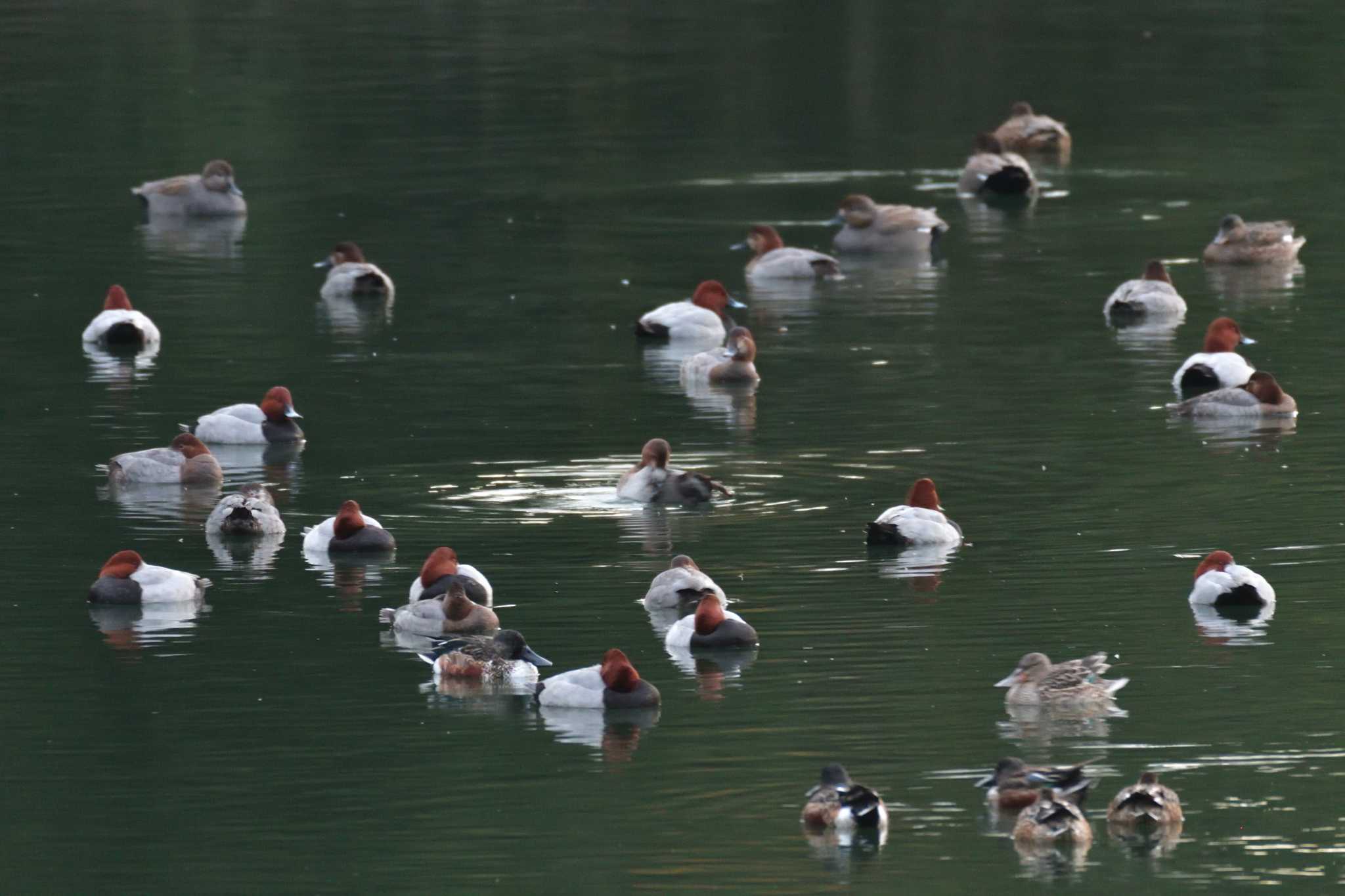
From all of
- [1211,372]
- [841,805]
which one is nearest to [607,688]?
[841,805]

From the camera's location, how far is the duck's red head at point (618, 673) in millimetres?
17875

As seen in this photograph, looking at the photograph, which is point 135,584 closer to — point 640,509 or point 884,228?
point 640,509

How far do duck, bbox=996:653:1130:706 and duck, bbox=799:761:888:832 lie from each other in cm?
244

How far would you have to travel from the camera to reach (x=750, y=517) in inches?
948

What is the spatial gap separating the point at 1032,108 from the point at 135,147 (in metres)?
18.1

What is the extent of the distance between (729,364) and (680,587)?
10836 mm

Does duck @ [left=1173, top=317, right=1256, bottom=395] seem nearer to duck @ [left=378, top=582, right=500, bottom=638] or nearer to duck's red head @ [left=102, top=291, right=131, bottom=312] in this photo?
duck @ [left=378, top=582, right=500, bottom=638]

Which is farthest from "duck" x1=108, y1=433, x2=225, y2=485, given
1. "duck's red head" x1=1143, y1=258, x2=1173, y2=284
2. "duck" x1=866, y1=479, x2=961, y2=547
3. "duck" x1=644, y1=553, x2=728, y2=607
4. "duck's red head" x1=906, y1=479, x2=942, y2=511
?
"duck's red head" x1=1143, y1=258, x2=1173, y2=284

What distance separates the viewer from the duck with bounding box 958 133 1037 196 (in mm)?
46219

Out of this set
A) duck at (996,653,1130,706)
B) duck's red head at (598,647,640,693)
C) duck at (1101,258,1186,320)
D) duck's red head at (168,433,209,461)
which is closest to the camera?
duck at (996,653,1130,706)

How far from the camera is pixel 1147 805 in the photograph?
15.0 meters

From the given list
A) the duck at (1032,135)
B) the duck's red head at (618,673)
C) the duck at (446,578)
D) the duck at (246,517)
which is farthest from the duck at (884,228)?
the duck's red head at (618,673)

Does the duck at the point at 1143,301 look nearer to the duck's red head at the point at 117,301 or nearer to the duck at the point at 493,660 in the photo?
the duck's red head at the point at 117,301

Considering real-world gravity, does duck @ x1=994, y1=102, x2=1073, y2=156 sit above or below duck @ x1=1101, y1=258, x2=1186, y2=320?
above
